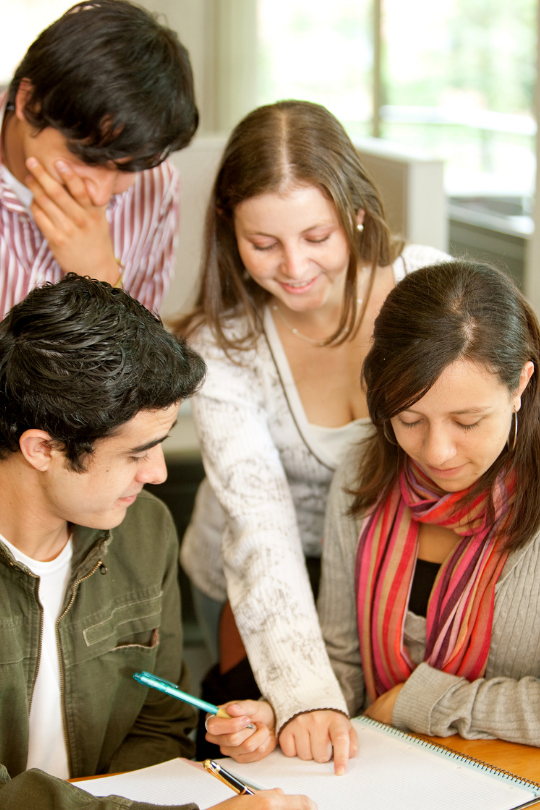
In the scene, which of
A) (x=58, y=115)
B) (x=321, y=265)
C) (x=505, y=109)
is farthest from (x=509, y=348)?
(x=505, y=109)

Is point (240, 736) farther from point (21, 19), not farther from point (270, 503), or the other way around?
point (21, 19)

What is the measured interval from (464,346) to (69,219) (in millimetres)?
773

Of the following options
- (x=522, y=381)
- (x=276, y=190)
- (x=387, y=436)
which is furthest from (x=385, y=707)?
(x=276, y=190)

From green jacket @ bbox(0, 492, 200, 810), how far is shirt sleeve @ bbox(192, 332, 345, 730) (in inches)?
4.7

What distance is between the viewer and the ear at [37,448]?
1.11 metres

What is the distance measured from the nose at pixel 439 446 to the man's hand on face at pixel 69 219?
2.35 ft

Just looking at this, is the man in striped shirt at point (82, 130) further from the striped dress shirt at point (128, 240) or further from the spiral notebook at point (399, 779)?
the spiral notebook at point (399, 779)

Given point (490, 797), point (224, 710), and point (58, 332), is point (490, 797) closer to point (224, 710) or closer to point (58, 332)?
point (224, 710)

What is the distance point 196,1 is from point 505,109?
2618 mm

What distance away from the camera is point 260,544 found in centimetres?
145

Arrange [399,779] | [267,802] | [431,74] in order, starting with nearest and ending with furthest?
[267,802]
[399,779]
[431,74]

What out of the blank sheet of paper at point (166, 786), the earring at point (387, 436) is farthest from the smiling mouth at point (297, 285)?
the blank sheet of paper at point (166, 786)

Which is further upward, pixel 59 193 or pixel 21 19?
pixel 21 19

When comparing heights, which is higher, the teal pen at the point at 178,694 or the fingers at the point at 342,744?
the teal pen at the point at 178,694
